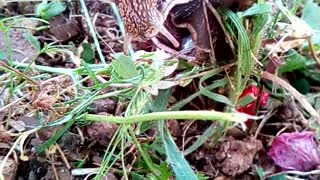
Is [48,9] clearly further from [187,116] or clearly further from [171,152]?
[187,116]

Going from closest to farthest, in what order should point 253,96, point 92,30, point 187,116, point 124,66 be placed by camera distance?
1. point 187,116
2. point 124,66
3. point 253,96
4. point 92,30

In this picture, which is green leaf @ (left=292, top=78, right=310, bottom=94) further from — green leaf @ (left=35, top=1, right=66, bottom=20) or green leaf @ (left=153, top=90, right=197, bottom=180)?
green leaf @ (left=35, top=1, right=66, bottom=20)

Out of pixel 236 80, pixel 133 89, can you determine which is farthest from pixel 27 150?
pixel 236 80

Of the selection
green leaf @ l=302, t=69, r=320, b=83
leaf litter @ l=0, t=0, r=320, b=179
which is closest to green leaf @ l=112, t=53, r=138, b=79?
leaf litter @ l=0, t=0, r=320, b=179

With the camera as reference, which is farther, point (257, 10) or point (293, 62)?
point (293, 62)

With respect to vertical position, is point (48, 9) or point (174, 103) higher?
point (48, 9)

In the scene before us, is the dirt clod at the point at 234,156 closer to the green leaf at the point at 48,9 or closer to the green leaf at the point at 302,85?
the green leaf at the point at 302,85

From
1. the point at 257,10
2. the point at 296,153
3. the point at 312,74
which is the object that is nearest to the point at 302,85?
the point at 312,74
